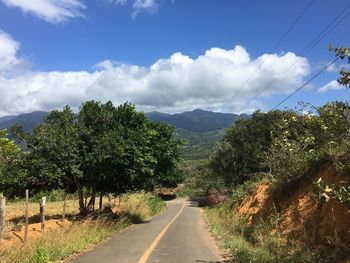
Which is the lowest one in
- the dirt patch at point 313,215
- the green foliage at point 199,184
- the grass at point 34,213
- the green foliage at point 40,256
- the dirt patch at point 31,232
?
the green foliage at point 199,184

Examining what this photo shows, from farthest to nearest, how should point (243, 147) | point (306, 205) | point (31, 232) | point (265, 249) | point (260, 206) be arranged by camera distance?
point (243, 147), point (260, 206), point (31, 232), point (306, 205), point (265, 249)

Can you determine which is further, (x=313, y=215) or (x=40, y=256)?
(x=313, y=215)

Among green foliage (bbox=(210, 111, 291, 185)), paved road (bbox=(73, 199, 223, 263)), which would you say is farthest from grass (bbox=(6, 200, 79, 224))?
green foliage (bbox=(210, 111, 291, 185))

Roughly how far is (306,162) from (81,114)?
13.6 metres

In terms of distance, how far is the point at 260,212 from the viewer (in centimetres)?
1872

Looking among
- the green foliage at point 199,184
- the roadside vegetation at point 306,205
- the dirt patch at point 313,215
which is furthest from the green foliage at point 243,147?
the dirt patch at point 313,215

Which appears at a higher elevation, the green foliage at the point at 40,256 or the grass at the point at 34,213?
the green foliage at the point at 40,256

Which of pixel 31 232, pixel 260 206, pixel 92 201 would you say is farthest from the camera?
pixel 92 201

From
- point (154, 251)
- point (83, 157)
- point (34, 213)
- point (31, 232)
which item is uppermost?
point (83, 157)

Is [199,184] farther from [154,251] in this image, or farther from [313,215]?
[313,215]

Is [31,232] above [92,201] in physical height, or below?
below

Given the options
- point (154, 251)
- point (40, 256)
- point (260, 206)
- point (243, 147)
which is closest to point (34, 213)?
point (260, 206)

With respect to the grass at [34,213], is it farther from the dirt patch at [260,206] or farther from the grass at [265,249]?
the grass at [265,249]

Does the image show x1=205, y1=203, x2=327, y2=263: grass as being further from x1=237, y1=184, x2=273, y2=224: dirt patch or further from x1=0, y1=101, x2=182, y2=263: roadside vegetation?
x1=0, y1=101, x2=182, y2=263: roadside vegetation
